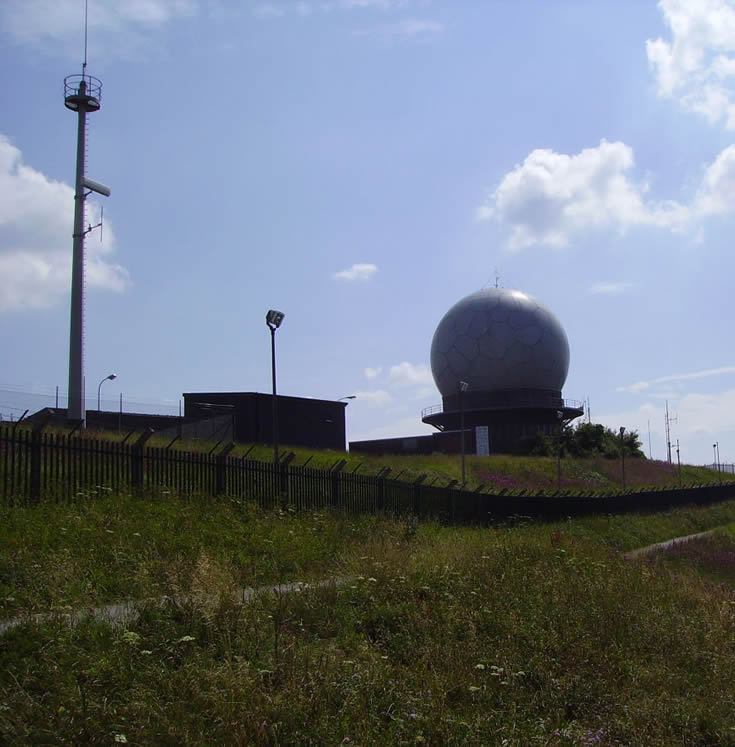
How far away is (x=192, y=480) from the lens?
1608 centimetres

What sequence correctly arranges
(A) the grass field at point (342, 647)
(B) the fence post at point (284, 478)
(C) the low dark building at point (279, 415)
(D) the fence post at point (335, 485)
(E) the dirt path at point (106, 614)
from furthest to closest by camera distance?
(C) the low dark building at point (279, 415)
(D) the fence post at point (335, 485)
(B) the fence post at point (284, 478)
(E) the dirt path at point (106, 614)
(A) the grass field at point (342, 647)

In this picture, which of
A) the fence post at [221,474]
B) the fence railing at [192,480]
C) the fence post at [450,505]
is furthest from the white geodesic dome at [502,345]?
the fence post at [221,474]

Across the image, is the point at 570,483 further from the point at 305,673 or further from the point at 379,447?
the point at 305,673

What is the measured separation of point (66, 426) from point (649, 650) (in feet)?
63.3

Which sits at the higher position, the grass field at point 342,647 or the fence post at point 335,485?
the fence post at point 335,485

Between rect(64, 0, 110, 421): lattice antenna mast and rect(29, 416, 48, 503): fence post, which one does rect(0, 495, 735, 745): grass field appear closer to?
rect(29, 416, 48, 503): fence post

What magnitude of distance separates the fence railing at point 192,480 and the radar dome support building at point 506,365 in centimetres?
3947

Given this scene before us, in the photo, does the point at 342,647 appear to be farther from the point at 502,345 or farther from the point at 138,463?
the point at 502,345

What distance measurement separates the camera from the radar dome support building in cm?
6700

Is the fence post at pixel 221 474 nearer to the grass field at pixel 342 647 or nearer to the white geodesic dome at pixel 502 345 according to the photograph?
the grass field at pixel 342 647

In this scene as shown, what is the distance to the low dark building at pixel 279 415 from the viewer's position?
1678 inches

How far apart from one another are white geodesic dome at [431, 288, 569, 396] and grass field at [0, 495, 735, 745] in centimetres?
5442

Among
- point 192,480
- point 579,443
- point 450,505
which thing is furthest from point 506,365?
point 192,480

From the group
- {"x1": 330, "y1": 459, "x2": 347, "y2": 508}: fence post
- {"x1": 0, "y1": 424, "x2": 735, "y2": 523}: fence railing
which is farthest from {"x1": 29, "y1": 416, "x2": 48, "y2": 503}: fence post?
{"x1": 330, "y1": 459, "x2": 347, "y2": 508}: fence post
